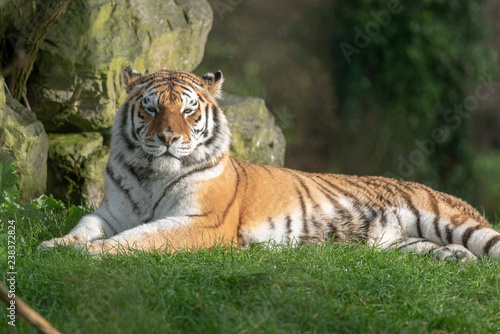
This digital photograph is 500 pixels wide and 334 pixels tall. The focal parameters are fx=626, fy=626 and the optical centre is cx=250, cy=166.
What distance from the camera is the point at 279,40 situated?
413 inches

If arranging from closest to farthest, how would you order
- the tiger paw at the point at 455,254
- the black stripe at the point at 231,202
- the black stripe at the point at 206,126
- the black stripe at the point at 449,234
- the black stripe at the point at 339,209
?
the black stripe at the point at 231,202
the tiger paw at the point at 455,254
the black stripe at the point at 206,126
the black stripe at the point at 449,234
the black stripe at the point at 339,209

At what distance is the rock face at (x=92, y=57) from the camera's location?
6250 mm

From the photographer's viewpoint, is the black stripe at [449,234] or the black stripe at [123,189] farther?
the black stripe at [449,234]

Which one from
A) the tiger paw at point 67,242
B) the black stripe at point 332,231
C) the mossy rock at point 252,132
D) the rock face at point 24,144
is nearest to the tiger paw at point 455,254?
the black stripe at point 332,231

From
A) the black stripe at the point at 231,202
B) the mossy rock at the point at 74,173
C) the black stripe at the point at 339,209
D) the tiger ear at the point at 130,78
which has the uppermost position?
the tiger ear at the point at 130,78

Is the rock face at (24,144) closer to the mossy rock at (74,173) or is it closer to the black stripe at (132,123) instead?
the mossy rock at (74,173)

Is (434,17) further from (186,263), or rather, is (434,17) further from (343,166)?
(186,263)

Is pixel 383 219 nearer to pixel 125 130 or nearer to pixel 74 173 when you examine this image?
pixel 125 130

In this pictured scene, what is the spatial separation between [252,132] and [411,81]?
3.95m

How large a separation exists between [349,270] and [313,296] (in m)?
0.64

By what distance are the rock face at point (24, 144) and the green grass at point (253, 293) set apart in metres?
1.50

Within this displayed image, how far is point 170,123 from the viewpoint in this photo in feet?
14.2

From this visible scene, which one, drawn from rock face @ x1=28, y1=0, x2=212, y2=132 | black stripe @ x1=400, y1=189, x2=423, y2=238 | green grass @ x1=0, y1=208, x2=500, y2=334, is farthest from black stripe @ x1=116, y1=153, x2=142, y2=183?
black stripe @ x1=400, y1=189, x2=423, y2=238

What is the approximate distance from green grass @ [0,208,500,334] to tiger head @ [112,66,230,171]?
2.59 feet
